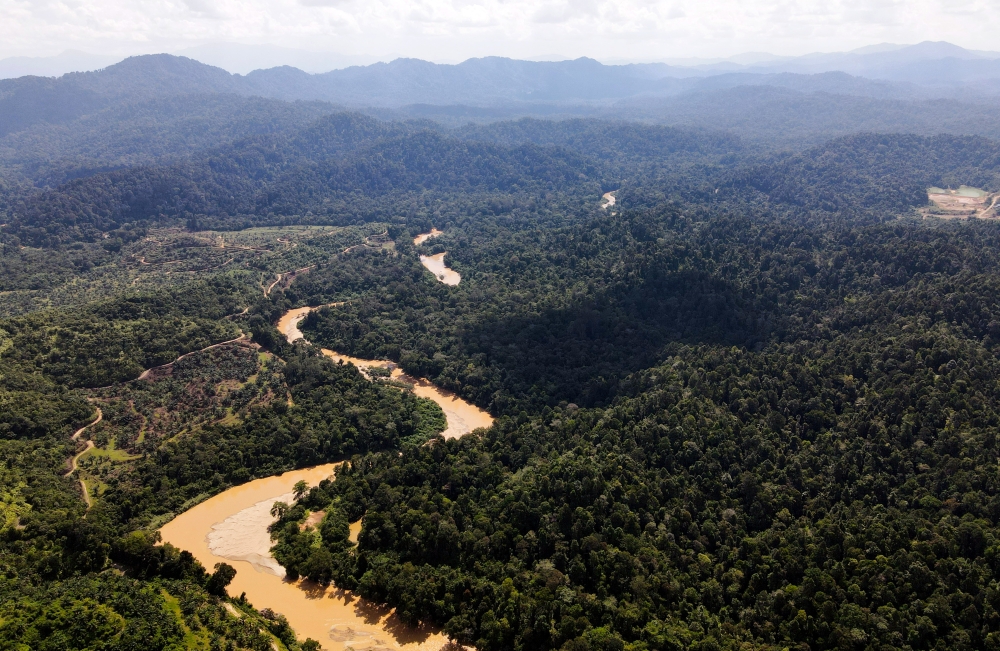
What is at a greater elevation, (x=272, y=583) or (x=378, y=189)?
(x=378, y=189)

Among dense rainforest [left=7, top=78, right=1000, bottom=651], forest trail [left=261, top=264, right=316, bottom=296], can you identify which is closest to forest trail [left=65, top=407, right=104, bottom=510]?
dense rainforest [left=7, top=78, right=1000, bottom=651]

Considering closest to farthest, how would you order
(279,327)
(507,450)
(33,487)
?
(33,487)
(507,450)
(279,327)

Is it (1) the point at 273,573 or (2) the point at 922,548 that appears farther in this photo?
(1) the point at 273,573

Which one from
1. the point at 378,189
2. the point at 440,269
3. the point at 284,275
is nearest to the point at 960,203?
the point at 440,269

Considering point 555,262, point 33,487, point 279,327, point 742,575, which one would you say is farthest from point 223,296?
point 742,575

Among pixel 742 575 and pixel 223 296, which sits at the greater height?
pixel 223 296

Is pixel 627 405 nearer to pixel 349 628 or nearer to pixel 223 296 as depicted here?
pixel 349 628

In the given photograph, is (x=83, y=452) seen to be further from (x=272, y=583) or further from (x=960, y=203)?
(x=960, y=203)

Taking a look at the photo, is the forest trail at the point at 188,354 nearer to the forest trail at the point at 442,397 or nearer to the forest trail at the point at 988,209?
the forest trail at the point at 442,397
